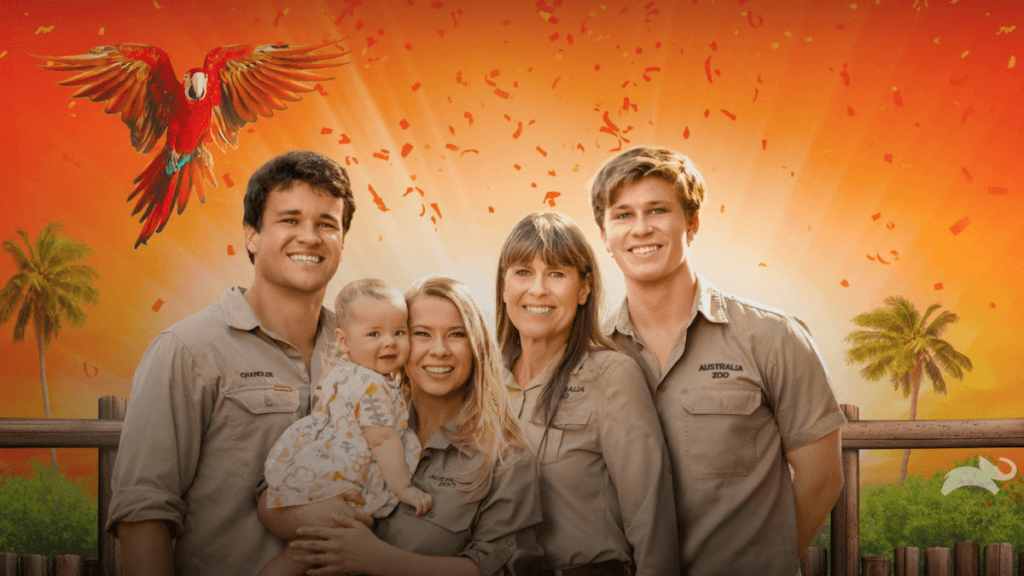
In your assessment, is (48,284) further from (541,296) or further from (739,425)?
(739,425)

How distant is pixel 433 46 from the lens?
623cm

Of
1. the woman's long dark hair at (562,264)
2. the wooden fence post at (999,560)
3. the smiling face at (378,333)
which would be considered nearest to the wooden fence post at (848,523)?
the wooden fence post at (999,560)

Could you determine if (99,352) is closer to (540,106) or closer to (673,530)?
(540,106)

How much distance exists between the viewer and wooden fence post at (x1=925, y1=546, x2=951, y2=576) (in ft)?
16.4

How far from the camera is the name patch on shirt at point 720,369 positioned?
2.99 metres

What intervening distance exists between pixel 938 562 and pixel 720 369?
307 centimetres

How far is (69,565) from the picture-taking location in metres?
4.80

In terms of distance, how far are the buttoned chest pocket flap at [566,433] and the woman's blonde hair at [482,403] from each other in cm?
13

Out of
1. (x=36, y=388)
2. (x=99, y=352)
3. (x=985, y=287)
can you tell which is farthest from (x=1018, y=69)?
(x=36, y=388)

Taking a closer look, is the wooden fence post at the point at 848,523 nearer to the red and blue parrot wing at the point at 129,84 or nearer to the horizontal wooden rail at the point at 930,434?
the horizontal wooden rail at the point at 930,434

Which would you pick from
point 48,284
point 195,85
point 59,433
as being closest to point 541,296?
point 59,433

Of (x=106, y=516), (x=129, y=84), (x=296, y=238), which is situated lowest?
(x=106, y=516)

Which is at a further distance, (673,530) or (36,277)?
(36,277)

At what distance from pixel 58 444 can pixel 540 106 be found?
13.0 ft
